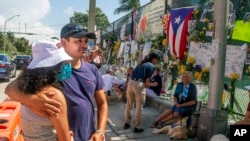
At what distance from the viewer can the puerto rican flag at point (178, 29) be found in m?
7.54

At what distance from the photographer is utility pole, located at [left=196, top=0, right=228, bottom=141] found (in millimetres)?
5520

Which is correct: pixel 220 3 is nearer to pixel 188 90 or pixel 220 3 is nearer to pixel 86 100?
pixel 188 90

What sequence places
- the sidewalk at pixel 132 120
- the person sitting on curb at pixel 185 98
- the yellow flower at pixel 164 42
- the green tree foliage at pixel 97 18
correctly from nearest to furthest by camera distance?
the sidewalk at pixel 132 120 < the person sitting on curb at pixel 185 98 < the yellow flower at pixel 164 42 < the green tree foliage at pixel 97 18

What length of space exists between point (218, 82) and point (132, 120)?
9.84 feet

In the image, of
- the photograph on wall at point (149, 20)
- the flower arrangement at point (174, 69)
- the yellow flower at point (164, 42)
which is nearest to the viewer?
the flower arrangement at point (174, 69)

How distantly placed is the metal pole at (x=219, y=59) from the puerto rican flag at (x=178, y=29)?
1861 millimetres

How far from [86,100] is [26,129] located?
0.48 metres

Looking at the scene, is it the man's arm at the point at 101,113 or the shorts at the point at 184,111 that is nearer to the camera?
the man's arm at the point at 101,113

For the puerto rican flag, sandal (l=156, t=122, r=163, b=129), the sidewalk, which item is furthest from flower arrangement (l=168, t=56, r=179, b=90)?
sandal (l=156, t=122, r=163, b=129)

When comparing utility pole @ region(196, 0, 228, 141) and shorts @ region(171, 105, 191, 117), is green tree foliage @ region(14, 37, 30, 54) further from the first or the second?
utility pole @ region(196, 0, 228, 141)

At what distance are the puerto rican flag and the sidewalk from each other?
1.39 meters

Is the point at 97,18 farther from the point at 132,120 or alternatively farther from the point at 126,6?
the point at 132,120

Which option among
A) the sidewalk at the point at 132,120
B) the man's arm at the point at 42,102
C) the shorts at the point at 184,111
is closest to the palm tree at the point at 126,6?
the sidewalk at the point at 132,120

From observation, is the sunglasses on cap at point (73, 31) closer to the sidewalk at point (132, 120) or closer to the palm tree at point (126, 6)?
the sidewalk at point (132, 120)
